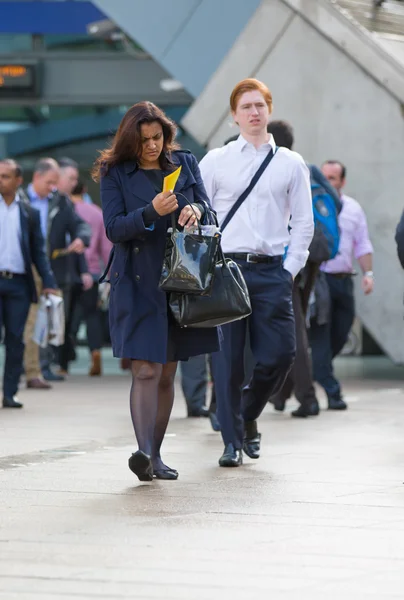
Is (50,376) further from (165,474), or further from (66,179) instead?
(165,474)

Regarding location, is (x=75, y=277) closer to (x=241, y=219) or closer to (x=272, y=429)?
(x=272, y=429)

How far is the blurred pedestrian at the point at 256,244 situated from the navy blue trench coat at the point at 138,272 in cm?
63

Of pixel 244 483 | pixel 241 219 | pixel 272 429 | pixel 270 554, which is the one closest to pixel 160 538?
pixel 270 554

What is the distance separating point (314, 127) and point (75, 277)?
2961 mm

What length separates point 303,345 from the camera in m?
10.4

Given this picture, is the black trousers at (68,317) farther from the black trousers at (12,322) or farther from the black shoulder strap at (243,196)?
the black shoulder strap at (243,196)

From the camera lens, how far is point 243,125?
26.0 ft

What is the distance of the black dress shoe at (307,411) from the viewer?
1075cm

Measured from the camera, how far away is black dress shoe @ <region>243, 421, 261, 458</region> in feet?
26.2

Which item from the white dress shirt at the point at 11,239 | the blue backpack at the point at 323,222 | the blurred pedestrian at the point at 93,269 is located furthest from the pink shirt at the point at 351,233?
the blurred pedestrian at the point at 93,269

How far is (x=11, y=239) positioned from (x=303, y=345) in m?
2.80

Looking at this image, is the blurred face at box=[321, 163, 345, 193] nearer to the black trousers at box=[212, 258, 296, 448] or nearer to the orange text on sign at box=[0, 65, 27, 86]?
the black trousers at box=[212, 258, 296, 448]

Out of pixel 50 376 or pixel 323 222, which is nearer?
pixel 323 222

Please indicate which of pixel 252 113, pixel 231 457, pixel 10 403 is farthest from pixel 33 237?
pixel 231 457
